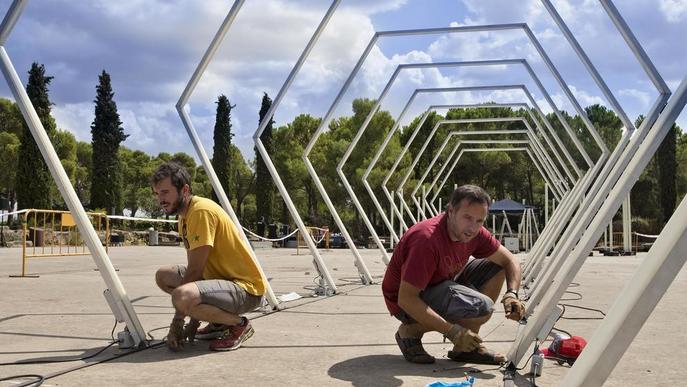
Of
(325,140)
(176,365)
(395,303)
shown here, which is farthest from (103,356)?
(325,140)

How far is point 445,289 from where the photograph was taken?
3799 mm

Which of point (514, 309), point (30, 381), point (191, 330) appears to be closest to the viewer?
point (30, 381)

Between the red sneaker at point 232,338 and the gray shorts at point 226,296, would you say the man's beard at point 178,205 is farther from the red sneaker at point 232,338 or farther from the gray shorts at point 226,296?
the red sneaker at point 232,338

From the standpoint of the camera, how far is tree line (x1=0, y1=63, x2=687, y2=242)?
1521 inches

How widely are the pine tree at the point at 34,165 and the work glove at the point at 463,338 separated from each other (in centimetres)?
3203

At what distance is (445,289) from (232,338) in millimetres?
1372

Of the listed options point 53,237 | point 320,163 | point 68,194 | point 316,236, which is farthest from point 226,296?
point 320,163

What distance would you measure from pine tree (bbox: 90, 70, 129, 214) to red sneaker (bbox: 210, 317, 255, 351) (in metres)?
34.9

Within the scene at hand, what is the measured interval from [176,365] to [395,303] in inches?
50.2

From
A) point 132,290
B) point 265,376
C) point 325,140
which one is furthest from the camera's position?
point 325,140

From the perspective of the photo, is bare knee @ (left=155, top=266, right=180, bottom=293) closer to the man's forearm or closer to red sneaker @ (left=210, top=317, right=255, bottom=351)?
red sneaker @ (left=210, top=317, right=255, bottom=351)

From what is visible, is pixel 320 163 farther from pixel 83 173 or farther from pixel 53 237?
pixel 53 237

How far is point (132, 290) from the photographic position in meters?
8.38

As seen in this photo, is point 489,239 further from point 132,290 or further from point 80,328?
point 132,290
